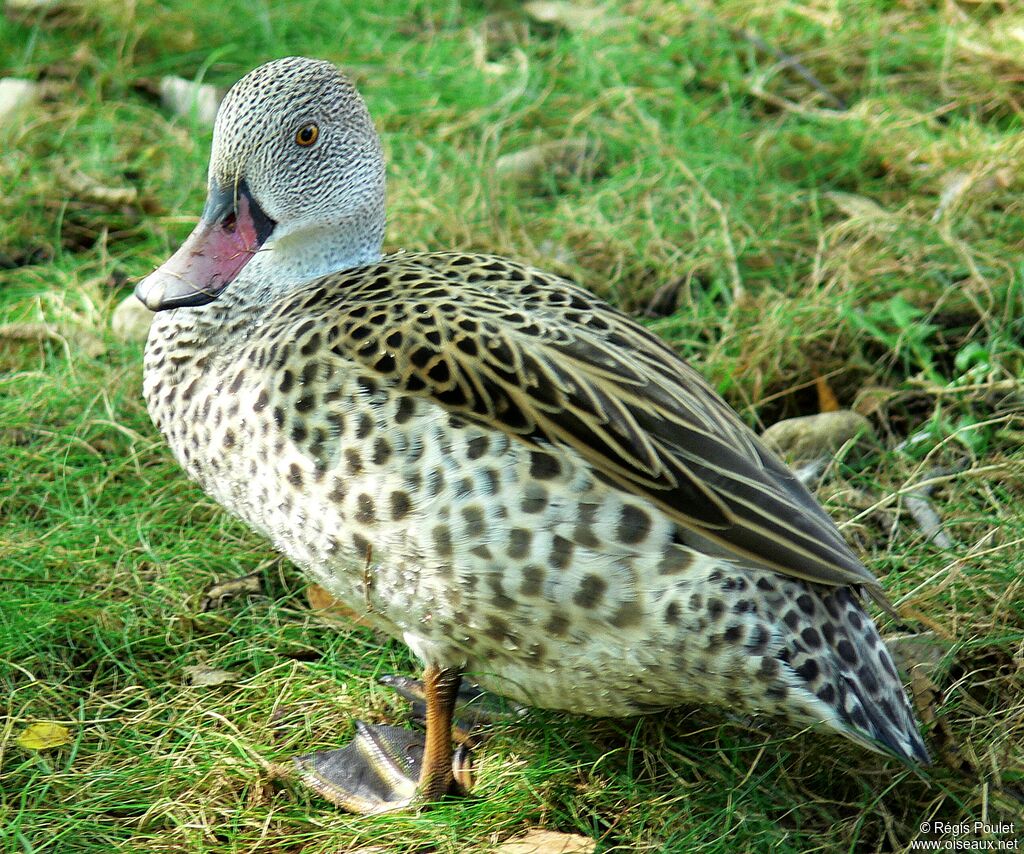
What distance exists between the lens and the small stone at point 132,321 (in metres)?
4.02

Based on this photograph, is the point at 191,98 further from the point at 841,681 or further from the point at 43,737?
the point at 841,681

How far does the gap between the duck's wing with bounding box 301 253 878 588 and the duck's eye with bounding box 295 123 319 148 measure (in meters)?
0.51

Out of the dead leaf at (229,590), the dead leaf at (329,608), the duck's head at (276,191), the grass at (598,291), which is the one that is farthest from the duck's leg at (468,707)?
the duck's head at (276,191)

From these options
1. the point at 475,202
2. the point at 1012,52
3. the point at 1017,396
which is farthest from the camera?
the point at 1012,52

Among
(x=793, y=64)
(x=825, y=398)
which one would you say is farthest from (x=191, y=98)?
(x=825, y=398)

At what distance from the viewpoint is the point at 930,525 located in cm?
329

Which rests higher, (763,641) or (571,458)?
(571,458)

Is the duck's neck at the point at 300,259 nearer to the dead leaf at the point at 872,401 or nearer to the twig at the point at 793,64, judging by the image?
the dead leaf at the point at 872,401

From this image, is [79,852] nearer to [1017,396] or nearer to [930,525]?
[930,525]

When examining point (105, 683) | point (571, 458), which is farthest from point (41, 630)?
point (571, 458)

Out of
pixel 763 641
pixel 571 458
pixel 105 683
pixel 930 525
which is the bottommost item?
pixel 105 683

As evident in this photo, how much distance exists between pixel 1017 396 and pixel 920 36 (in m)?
2.27

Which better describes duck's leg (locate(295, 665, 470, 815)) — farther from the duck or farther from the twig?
the twig

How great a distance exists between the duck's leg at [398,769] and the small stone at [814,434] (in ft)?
4.15
